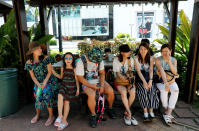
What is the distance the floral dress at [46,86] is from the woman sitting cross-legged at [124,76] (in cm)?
130

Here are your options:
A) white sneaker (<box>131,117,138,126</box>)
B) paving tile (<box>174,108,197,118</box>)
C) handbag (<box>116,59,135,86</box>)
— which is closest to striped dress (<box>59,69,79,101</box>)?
handbag (<box>116,59,135,86</box>)

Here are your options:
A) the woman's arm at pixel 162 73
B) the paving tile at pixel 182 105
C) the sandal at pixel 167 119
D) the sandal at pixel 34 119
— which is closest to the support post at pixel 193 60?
the paving tile at pixel 182 105

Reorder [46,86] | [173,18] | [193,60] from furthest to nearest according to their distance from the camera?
1. [173,18]
2. [193,60]
3. [46,86]

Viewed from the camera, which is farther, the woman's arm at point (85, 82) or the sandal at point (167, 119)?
the woman's arm at point (85, 82)

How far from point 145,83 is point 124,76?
432mm

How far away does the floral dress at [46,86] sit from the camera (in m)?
2.91

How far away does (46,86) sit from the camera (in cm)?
295

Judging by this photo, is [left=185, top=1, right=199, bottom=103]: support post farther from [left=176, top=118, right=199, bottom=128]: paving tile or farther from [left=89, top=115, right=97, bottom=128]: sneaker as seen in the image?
[left=89, top=115, right=97, bottom=128]: sneaker

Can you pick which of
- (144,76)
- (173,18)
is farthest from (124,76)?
(173,18)

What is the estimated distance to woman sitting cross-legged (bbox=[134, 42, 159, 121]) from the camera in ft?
9.54

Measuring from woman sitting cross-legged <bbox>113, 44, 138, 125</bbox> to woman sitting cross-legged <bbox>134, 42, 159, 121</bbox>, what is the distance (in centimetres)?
16

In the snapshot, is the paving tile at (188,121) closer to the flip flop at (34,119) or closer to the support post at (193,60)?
the support post at (193,60)

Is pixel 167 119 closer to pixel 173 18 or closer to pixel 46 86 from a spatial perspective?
pixel 46 86

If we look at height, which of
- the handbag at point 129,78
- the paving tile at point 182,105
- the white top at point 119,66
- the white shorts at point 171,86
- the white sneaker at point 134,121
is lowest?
the white sneaker at point 134,121
